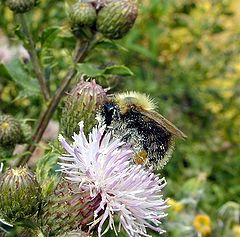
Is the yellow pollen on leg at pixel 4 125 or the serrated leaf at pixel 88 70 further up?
the serrated leaf at pixel 88 70

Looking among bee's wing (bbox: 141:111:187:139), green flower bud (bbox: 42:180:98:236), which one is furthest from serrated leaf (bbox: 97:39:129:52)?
green flower bud (bbox: 42:180:98:236)

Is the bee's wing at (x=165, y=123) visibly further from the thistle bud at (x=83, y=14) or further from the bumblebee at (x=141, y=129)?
the thistle bud at (x=83, y=14)

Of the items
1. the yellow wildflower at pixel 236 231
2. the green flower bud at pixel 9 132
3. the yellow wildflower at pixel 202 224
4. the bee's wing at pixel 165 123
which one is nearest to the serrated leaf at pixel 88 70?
the green flower bud at pixel 9 132

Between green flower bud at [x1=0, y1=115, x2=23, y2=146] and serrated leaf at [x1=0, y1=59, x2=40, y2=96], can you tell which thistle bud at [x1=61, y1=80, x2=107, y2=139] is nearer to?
green flower bud at [x1=0, y1=115, x2=23, y2=146]

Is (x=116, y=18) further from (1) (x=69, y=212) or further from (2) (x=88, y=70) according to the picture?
(1) (x=69, y=212)

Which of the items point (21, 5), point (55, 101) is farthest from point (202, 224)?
point (21, 5)
